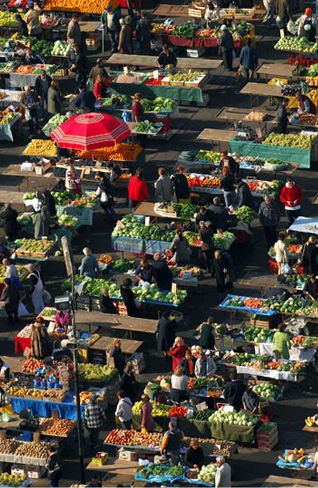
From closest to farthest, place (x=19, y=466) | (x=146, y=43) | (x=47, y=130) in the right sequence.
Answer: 1. (x=19, y=466)
2. (x=47, y=130)
3. (x=146, y=43)

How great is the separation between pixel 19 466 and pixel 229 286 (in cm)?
950

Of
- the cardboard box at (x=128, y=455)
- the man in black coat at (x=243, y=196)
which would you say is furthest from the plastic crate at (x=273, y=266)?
the cardboard box at (x=128, y=455)

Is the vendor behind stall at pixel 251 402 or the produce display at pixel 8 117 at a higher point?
the produce display at pixel 8 117

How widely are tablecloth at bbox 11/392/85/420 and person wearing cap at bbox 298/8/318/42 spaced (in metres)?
23.2

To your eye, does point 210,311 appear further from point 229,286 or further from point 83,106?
point 83,106

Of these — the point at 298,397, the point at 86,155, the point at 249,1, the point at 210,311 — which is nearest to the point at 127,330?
the point at 210,311

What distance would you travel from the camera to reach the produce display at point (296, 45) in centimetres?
5659

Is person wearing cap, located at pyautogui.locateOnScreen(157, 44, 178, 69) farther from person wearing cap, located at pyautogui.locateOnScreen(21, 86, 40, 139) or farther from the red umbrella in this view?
the red umbrella

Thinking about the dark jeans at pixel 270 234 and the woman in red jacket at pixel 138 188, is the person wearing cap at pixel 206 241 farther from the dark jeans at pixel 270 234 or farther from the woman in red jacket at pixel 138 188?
the woman in red jacket at pixel 138 188

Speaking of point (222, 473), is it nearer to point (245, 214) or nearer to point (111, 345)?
point (111, 345)

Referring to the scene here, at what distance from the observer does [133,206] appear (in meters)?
48.5

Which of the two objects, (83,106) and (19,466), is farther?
(83,106)

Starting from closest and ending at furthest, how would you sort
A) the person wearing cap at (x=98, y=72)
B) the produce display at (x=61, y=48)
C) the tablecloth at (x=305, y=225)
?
the tablecloth at (x=305, y=225) < the person wearing cap at (x=98, y=72) < the produce display at (x=61, y=48)

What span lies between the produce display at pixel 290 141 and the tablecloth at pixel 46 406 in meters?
14.3
